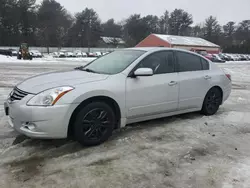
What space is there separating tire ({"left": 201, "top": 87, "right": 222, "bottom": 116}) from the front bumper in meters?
3.24

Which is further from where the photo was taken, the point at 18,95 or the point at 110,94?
the point at 110,94

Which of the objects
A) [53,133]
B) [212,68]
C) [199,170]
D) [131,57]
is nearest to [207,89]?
[212,68]

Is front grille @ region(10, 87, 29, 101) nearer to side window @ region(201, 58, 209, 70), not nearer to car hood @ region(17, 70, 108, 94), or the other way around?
car hood @ region(17, 70, 108, 94)

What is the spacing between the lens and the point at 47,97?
11.5 ft

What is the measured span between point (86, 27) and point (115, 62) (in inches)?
2886

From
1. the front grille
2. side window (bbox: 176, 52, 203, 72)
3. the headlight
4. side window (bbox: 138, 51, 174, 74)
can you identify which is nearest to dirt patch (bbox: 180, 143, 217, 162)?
side window (bbox: 138, 51, 174, 74)

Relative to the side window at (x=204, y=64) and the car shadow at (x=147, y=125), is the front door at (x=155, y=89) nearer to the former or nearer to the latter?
the car shadow at (x=147, y=125)

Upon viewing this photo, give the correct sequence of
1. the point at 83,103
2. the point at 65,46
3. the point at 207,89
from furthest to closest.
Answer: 1. the point at 65,46
2. the point at 207,89
3. the point at 83,103

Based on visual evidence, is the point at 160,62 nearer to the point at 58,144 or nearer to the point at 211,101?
the point at 211,101

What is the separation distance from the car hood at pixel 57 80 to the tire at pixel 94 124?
42 cm

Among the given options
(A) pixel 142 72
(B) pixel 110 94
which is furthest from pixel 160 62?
(B) pixel 110 94

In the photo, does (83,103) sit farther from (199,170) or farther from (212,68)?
(212,68)

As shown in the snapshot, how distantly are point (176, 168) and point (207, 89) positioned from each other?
8.81 ft

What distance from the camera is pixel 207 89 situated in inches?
216
